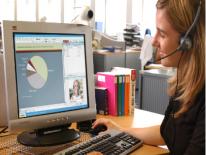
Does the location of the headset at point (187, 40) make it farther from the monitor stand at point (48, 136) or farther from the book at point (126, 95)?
the book at point (126, 95)

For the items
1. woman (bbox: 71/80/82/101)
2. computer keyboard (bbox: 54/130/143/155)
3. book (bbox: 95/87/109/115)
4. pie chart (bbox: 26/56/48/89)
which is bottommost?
computer keyboard (bbox: 54/130/143/155)

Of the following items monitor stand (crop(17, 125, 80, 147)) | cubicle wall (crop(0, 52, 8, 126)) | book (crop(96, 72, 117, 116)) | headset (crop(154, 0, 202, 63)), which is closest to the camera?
headset (crop(154, 0, 202, 63))

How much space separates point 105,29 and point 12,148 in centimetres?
478

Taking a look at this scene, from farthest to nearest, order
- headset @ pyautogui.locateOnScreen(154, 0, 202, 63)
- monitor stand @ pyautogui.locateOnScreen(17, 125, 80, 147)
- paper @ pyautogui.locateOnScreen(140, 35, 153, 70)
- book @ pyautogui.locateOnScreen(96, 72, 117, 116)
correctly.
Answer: paper @ pyautogui.locateOnScreen(140, 35, 153, 70) < book @ pyautogui.locateOnScreen(96, 72, 117, 116) < monitor stand @ pyautogui.locateOnScreen(17, 125, 80, 147) < headset @ pyautogui.locateOnScreen(154, 0, 202, 63)

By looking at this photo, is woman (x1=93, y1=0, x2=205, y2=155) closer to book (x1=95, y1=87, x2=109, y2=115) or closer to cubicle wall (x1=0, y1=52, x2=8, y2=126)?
book (x1=95, y1=87, x2=109, y2=115)

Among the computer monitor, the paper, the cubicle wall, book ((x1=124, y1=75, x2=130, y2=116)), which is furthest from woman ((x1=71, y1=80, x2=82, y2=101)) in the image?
the paper

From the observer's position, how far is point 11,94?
1229mm

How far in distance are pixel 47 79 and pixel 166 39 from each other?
1.61ft

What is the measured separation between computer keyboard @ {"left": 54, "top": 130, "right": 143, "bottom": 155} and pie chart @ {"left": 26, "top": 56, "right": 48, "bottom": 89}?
0.29 m

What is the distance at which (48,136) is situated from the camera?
53.5 inches

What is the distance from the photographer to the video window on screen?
1263 millimetres

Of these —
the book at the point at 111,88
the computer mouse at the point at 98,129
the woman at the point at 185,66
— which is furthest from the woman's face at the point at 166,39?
the book at the point at 111,88

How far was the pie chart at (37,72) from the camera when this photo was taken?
1276 mm

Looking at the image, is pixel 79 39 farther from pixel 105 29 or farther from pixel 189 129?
pixel 105 29
